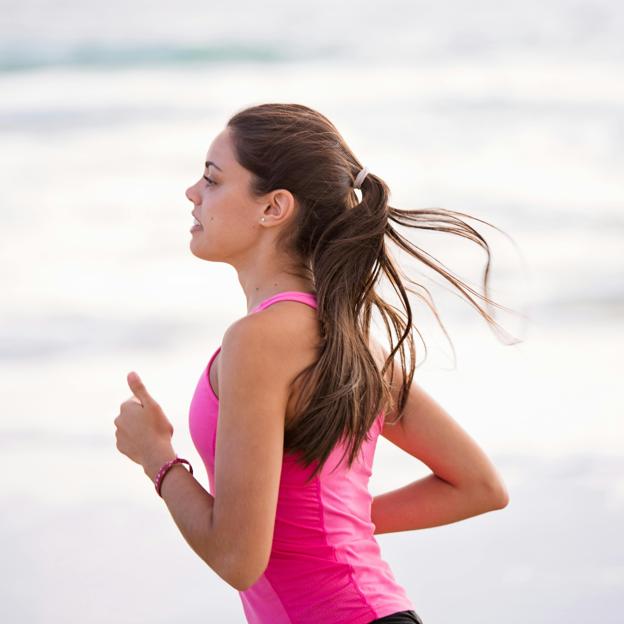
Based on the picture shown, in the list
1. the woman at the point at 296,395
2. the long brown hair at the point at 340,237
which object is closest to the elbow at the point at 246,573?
the woman at the point at 296,395

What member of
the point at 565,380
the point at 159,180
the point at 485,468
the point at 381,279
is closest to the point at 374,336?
the point at 381,279

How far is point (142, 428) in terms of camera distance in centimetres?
174

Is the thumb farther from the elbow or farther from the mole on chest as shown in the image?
the elbow

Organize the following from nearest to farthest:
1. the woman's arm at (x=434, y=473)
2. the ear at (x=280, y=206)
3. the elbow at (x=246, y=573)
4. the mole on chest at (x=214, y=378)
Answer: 1. the elbow at (x=246, y=573)
2. the mole on chest at (x=214, y=378)
3. the ear at (x=280, y=206)
4. the woman's arm at (x=434, y=473)

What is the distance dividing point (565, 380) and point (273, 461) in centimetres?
356

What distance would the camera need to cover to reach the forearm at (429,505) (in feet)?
6.71

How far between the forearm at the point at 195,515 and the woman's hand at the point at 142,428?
1.5 inches

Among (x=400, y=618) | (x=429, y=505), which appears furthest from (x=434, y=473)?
(x=400, y=618)

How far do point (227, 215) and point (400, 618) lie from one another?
651 millimetres

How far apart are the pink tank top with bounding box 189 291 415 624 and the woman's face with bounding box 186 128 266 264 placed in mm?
133

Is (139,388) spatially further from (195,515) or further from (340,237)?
(340,237)

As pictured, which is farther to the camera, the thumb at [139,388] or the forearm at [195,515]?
the thumb at [139,388]

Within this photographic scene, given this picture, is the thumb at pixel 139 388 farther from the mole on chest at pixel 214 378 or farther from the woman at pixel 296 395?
the mole on chest at pixel 214 378

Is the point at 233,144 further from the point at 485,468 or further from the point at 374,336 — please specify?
the point at 485,468
